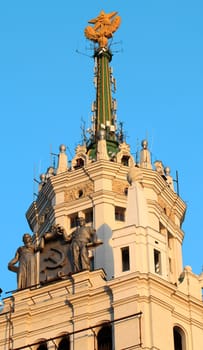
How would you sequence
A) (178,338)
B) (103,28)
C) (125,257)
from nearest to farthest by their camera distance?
(178,338) → (125,257) → (103,28)

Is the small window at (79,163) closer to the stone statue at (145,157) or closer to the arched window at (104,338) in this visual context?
the stone statue at (145,157)

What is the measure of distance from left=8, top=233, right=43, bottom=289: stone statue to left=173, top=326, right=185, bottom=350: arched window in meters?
6.40

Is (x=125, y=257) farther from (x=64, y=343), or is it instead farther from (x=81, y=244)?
(x=64, y=343)

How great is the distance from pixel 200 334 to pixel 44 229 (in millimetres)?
11346

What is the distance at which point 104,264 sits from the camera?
60.8m

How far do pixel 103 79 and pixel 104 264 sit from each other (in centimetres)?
1561

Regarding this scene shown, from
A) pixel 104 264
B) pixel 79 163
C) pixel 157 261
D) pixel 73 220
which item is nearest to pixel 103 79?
pixel 79 163

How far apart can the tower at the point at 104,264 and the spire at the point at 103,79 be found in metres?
2.62

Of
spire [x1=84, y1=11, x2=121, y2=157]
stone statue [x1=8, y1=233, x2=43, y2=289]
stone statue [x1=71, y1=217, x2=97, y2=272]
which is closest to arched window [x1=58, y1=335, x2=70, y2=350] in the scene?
stone statue [x1=71, y1=217, x2=97, y2=272]

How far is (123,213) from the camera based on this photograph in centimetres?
6400

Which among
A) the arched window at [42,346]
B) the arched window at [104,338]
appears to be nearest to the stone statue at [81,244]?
the arched window at [104,338]

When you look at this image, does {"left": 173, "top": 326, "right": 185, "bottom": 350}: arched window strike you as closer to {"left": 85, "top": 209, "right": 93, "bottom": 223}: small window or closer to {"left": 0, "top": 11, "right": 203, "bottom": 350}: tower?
{"left": 0, "top": 11, "right": 203, "bottom": 350}: tower

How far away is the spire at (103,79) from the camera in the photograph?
231 feet

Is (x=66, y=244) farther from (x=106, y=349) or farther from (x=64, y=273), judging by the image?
(x=106, y=349)
